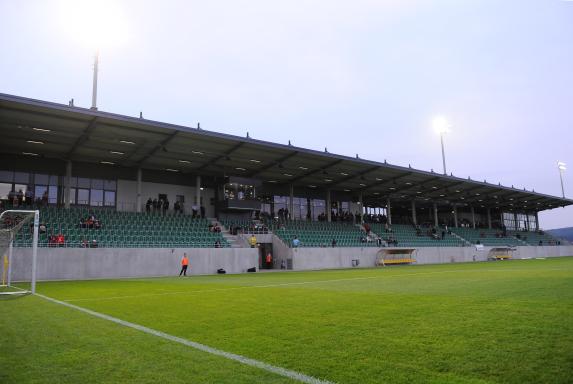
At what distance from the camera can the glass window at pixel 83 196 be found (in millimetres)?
36562

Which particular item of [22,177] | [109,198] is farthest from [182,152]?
[22,177]

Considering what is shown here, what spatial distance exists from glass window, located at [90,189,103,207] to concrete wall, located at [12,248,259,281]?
39.1ft

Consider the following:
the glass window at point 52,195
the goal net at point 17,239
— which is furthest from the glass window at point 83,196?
the goal net at point 17,239

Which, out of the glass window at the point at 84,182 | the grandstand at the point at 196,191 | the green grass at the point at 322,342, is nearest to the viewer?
the green grass at the point at 322,342

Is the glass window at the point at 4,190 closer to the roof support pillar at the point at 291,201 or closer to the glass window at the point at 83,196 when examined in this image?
the glass window at the point at 83,196

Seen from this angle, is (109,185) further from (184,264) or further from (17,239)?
(184,264)

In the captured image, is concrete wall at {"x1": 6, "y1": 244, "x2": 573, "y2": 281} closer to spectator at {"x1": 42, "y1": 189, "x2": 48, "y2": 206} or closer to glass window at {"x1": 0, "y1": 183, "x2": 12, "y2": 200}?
spectator at {"x1": 42, "y1": 189, "x2": 48, "y2": 206}

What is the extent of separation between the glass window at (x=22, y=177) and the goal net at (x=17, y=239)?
11211 mm

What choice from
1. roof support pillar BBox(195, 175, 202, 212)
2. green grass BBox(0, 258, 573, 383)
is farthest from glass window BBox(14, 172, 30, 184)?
green grass BBox(0, 258, 573, 383)

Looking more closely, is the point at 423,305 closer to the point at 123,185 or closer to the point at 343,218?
the point at 123,185

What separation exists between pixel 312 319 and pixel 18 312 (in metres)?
6.42

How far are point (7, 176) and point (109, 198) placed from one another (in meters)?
7.78

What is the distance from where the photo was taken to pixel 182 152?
34625 millimetres

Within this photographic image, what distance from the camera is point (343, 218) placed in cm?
5256
